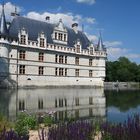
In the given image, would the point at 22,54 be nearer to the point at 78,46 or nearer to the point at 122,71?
the point at 78,46

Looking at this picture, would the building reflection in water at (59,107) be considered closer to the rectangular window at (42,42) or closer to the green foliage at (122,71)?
the rectangular window at (42,42)

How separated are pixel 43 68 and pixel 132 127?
1493 inches

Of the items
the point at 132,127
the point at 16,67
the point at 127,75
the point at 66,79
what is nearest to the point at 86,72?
the point at 66,79

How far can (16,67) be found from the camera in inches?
1515

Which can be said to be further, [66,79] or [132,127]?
[66,79]

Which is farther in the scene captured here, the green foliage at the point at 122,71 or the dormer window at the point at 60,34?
the green foliage at the point at 122,71

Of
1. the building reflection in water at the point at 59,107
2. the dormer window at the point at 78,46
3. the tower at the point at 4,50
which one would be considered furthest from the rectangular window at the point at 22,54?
the building reflection in water at the point at 59,107

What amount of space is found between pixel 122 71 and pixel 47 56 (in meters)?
30.3

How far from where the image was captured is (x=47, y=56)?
141 feet

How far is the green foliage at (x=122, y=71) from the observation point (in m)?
69.4

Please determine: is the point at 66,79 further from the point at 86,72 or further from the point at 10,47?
the point at 10,47

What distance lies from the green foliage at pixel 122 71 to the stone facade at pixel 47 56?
1870 cm

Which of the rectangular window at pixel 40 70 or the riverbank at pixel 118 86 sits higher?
the rectangular window at pixel 40 70

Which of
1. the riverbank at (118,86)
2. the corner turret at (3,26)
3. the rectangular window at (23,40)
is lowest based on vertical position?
the riverbank at (118,86)
